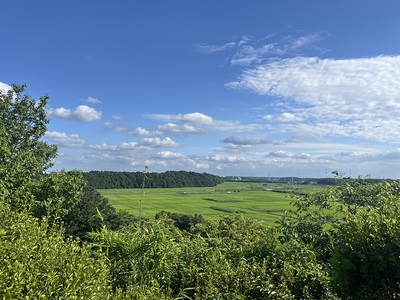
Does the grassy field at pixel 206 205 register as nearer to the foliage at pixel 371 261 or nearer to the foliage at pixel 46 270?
the foliage at pixel 371 261

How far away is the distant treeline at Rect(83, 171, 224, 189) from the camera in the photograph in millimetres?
82287

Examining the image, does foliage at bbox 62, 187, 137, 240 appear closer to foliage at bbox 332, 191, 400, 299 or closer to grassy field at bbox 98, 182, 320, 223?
grassy field at bbox 98, 182, 320, 223

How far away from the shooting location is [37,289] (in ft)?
11.0

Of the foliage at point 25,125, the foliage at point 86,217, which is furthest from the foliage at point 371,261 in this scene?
the foliage at point 86,217

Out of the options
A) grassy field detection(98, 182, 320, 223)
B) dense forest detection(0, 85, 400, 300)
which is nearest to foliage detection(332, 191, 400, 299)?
dense forest detection(0, 85, 400, 300)

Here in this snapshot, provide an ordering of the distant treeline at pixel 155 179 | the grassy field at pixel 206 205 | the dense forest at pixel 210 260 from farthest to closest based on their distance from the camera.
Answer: the distant treeline at pixel 155 179 < the grassy field at pixel 206 205 < the dense forest at pixel 210 260

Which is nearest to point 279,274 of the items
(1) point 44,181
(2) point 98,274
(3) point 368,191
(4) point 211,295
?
(4) point 211,295

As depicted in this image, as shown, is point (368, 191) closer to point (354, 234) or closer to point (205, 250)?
point (354, 234)

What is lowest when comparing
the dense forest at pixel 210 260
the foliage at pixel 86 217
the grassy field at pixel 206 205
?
the grassy field at pixel 206 205

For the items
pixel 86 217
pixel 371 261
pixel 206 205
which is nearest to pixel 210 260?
pixel 371 261

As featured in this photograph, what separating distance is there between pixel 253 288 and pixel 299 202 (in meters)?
4.16

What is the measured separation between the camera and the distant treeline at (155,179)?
8229 cm

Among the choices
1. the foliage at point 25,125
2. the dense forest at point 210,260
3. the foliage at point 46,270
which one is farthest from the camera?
the foliage at point 25,125

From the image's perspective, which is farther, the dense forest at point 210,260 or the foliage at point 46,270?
the dense forest at point 210,260
